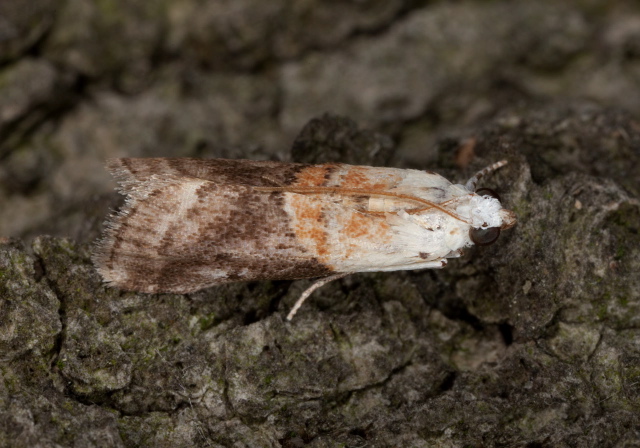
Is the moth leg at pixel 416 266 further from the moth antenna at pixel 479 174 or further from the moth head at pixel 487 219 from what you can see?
the moth antenna at pixel 479 174

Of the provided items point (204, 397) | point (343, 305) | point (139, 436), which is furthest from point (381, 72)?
point (139, 436)

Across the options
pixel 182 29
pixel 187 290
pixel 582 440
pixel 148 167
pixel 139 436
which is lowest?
pixel 582 440

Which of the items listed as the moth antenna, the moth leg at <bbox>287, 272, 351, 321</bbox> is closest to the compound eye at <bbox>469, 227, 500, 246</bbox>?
the moth antenna

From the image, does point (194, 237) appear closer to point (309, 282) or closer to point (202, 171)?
point (202, 171)

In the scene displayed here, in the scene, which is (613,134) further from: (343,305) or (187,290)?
(187,290)

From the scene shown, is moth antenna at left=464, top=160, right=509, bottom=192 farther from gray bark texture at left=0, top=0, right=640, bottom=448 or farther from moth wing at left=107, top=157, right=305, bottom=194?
moth wing at left=107, top=157, right=305, bottom=194

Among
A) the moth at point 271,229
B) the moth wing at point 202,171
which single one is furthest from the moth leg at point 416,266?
the moth wing at point 202,171
